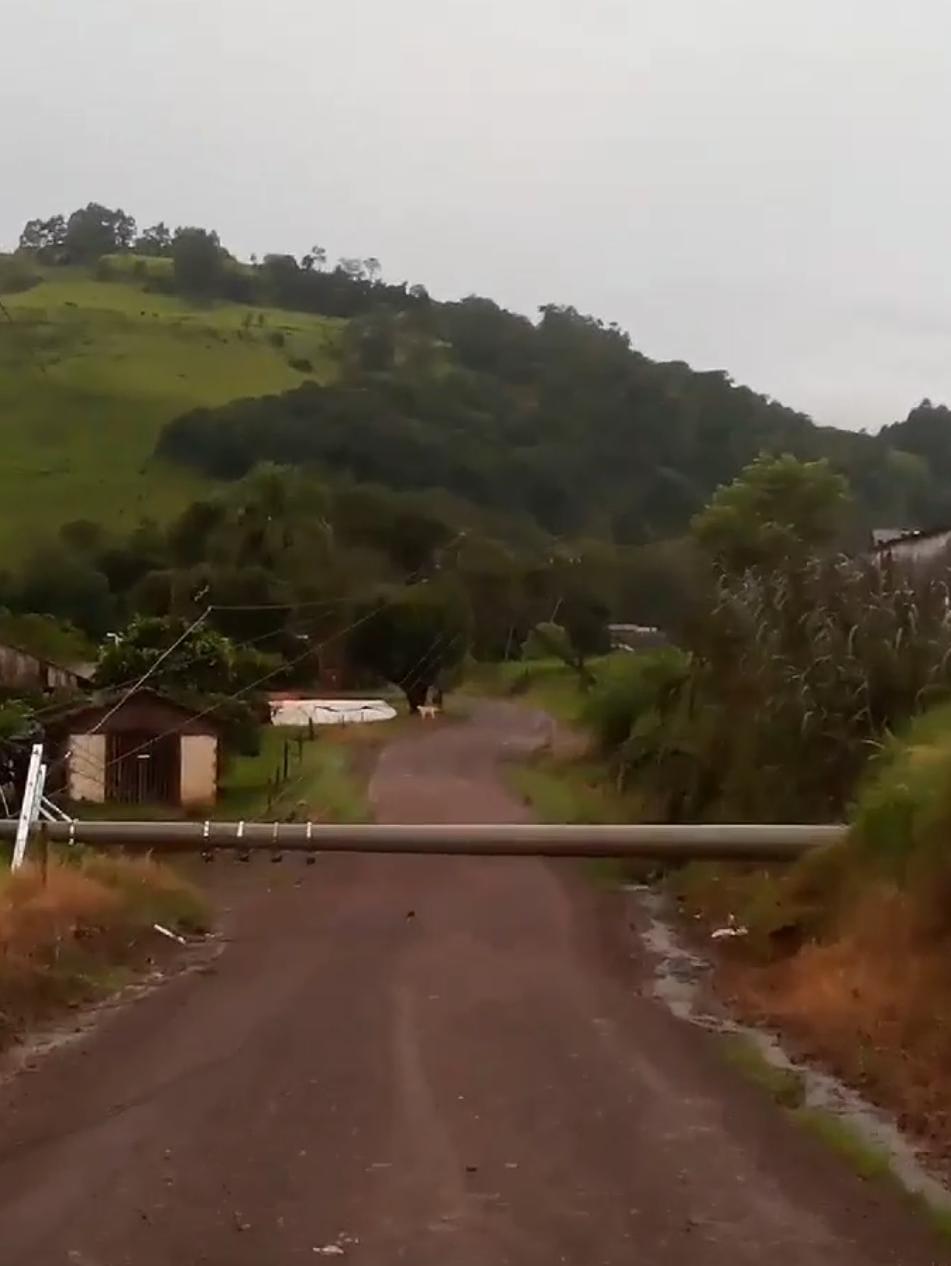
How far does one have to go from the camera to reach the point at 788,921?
13.4 meters

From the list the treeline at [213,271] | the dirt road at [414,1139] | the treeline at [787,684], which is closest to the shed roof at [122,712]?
the treeline at [787,684]

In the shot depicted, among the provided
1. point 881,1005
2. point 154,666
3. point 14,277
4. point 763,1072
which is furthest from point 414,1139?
point 14,277

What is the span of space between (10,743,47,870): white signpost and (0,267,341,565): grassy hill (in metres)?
11.0

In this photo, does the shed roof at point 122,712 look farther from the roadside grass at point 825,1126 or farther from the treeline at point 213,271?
the treeline at point 213,271

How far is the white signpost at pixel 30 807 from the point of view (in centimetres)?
1523

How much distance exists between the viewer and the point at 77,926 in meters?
14.2

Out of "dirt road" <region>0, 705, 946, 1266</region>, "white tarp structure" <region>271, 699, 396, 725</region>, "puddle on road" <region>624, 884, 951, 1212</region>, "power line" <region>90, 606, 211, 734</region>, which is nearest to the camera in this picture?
"dirt road" <region>0, 705, 946, 1266</region>

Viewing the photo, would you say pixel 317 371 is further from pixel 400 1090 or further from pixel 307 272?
pixel 400 1090

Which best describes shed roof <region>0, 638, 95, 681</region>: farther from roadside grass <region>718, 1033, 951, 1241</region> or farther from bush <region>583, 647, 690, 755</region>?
roadside grass <region>718, 1033, 951, 1241</region>

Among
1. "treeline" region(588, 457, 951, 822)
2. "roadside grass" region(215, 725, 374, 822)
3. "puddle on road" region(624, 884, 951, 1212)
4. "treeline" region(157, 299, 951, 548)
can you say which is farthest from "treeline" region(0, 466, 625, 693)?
"puddle on road" region(624, 884, 951, 1212)

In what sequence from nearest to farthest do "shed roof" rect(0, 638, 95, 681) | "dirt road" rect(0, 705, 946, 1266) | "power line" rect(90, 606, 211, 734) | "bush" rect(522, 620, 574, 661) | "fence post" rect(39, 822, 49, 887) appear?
1. "dirt road" rect(0, 705, 946, 1266)
2. "fence post" rect(39, 822, 49, 887)
3. "power line" rect(90, 606, 211, 734)
4. "bush" rect(522, 620, 574, 661)
5. "shed roof" rect(0, 638, 95, 681)

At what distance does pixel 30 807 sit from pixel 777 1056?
8.11 meters

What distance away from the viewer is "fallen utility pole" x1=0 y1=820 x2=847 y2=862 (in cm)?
1310

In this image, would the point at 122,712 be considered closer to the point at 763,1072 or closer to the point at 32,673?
the point at 32,673
